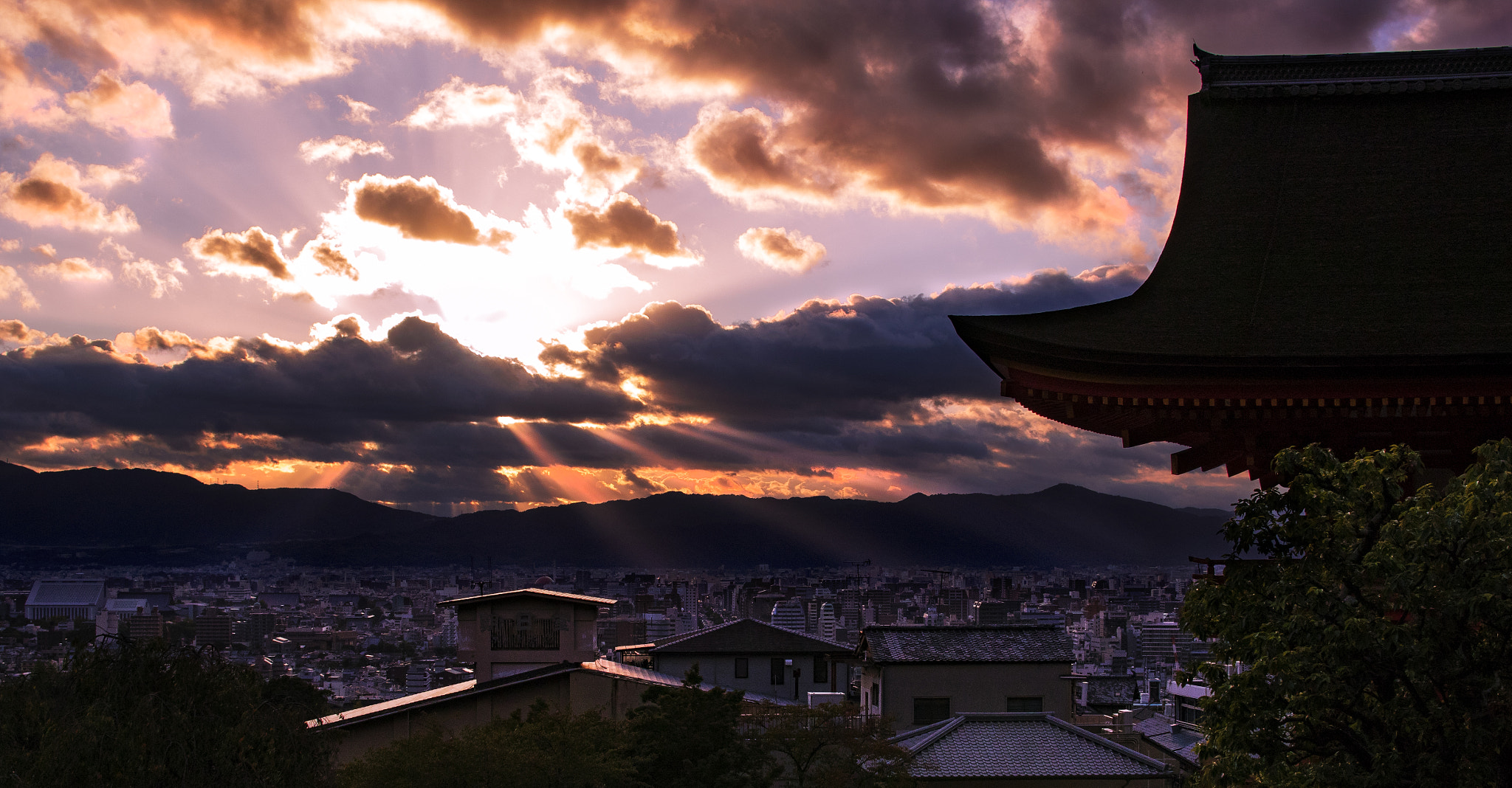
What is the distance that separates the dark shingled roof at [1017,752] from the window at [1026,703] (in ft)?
21.0

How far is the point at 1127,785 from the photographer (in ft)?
94.7

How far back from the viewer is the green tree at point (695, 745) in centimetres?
2103

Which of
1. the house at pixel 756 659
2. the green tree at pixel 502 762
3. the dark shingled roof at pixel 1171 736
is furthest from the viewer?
the house at pixel 756 659

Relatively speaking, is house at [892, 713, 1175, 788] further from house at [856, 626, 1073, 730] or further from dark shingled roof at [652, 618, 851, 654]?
dark shingled roof at [652, 618, 851, 654]

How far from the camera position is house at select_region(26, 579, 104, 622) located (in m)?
82.4

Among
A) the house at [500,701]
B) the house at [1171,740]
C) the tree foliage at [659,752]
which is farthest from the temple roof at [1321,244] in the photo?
the house at [1171,740]

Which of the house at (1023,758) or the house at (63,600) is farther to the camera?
the house at (63,600)

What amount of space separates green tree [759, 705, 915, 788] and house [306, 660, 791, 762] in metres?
5.04

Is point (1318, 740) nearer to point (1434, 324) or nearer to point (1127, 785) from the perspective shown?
point (1434, 324)

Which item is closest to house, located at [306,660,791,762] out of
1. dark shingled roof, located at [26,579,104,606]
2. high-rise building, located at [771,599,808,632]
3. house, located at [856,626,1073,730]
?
house, located at [856,626,1073,730]

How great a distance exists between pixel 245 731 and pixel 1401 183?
36.2 ft

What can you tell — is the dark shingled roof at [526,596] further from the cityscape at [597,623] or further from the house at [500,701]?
the house at [500,701]

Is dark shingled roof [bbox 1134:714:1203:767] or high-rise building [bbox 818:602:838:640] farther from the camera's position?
high-rise building [bbox 818:602:838:640]

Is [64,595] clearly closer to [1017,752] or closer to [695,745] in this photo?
[1017,752]
